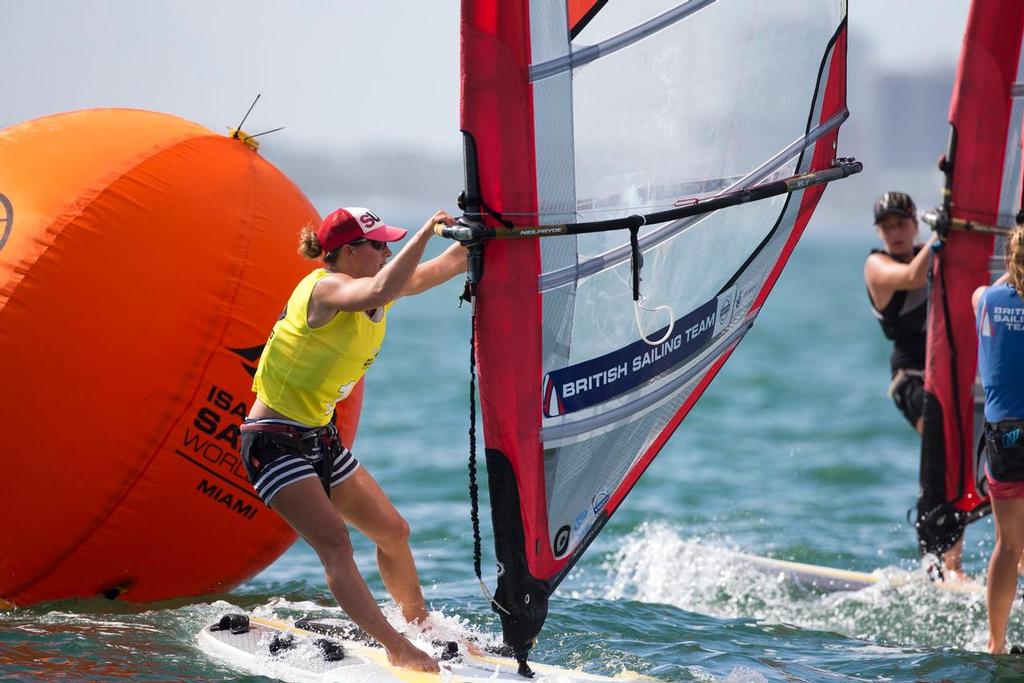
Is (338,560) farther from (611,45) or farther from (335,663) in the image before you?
(611,45)

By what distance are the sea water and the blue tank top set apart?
37.0 inches

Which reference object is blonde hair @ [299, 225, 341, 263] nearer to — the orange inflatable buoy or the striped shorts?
the striped shorts

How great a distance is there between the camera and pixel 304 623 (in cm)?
474

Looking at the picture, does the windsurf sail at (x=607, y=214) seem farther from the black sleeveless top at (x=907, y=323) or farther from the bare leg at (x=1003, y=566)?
the black sleeveless top at (x=907, y=323)

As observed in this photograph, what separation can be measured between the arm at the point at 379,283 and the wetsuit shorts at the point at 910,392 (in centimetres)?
354

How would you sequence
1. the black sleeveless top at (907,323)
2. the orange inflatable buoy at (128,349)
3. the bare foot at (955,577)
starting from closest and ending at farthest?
the orange inflatable buoy at (128,349)
the bare foot at (955,577)
the black sleeveless top at (907,323)

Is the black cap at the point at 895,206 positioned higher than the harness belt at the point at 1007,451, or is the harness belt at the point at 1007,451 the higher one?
the black cap at the point at 895,206

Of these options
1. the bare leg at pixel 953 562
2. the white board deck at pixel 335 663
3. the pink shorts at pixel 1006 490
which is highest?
the pink shorts at pixel 1006 490

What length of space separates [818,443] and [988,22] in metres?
7.92

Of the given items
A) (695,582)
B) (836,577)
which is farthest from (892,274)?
(695,582)

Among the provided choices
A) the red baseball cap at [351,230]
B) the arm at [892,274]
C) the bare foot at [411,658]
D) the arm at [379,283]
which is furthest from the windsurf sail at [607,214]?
the arm at [892,274]

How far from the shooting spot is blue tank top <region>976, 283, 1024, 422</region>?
4.50 metres

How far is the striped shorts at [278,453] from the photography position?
4059 millimetres

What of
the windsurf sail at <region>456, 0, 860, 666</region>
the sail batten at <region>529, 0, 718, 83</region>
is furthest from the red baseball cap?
the sail batten at <region>529, 0, 718, 83</region>
